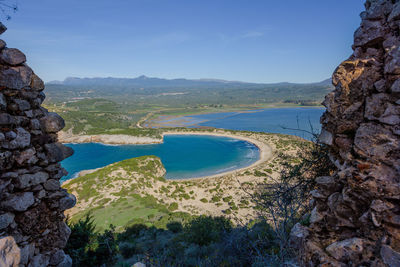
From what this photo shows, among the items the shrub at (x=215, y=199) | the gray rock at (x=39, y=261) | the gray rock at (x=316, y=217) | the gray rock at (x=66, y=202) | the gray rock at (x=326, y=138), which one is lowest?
the shrub at (x=215, y=199)

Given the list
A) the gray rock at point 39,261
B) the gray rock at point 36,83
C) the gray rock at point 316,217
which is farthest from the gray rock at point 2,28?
the gray rock at point 316,217

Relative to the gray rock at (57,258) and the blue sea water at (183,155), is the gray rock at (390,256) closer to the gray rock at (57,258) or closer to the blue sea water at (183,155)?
the gray rock at (57,258)

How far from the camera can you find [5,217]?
333 centimetres

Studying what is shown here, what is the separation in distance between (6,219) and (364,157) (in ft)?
18.3

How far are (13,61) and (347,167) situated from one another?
576 cm

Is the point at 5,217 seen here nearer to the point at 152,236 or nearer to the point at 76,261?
the point at 76,261

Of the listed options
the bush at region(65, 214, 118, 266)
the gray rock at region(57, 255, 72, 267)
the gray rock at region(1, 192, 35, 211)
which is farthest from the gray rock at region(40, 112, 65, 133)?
the bush at region(65, 214, 118, 266)

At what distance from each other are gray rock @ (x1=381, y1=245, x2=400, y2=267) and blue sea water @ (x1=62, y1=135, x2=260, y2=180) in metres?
28.8

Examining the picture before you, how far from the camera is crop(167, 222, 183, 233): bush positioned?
10633mm

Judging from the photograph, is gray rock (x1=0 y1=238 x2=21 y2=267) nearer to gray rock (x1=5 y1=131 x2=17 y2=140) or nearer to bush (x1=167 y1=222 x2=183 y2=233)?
gray rock (x1=5 y1=131 x2=17 y2=140)

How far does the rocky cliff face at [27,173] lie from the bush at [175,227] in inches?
273

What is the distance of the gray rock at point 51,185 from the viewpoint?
3954mm

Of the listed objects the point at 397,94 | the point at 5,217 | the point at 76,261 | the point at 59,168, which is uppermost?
the point at 397,94

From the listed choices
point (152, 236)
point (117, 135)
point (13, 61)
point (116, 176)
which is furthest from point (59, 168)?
point (117, 135)
